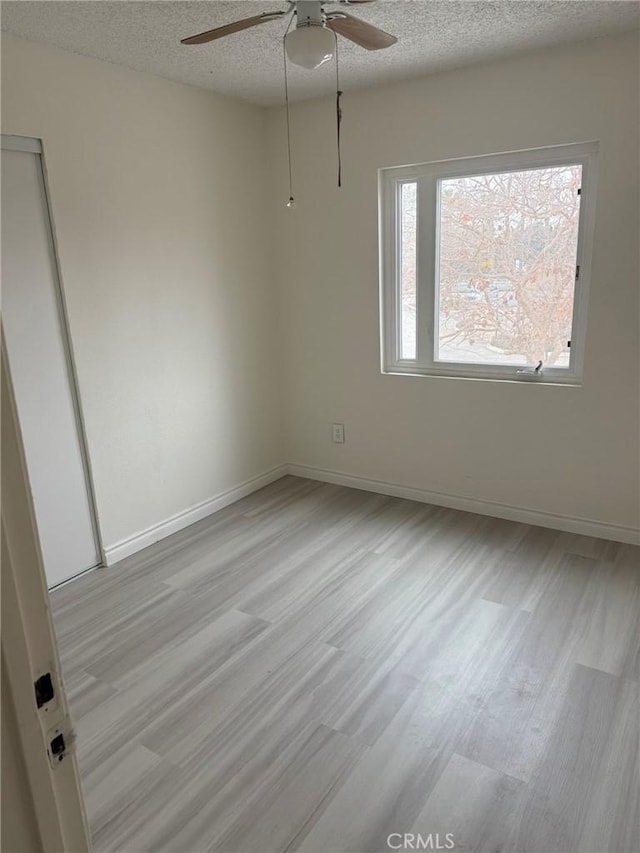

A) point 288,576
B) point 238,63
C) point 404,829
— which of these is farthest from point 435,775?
point 238,63

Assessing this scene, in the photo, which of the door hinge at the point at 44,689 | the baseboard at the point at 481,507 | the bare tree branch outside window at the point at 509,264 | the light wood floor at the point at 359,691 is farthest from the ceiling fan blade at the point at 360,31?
the baseboard at the point at 481,507

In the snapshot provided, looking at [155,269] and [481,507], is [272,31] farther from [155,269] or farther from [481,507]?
[481,507]

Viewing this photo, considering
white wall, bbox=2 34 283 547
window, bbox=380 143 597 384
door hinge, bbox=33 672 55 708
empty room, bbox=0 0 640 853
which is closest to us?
door hinge, bbox=33 672 55 708

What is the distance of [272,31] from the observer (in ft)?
8.13

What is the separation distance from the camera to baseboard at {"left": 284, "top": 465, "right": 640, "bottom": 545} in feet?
10.6

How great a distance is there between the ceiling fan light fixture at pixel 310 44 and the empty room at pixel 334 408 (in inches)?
0.5

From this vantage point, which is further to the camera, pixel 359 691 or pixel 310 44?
pixel 359 691

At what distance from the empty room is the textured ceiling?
2 centimetres

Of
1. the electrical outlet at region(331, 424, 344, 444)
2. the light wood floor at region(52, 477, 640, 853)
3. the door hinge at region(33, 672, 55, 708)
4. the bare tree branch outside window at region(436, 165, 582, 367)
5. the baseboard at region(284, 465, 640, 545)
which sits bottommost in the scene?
the light wood floor at region(52, 477, 640, 853)

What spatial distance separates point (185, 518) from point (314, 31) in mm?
2671

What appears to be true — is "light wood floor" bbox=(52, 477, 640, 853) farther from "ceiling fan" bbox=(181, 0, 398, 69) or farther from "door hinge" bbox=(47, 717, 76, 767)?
"ceiling fan" bbox=(181, 0, 398, 69)

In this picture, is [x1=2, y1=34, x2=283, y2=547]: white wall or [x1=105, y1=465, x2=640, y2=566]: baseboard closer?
[x1=2, y1=34, x2=283, y2=547]: white wall

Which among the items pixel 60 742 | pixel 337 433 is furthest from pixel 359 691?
pixel 337 433

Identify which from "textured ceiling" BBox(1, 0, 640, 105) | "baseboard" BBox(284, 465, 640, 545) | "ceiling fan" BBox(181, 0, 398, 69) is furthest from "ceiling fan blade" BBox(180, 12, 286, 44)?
"baseboard" BBox(284, 465, 640, 545)
